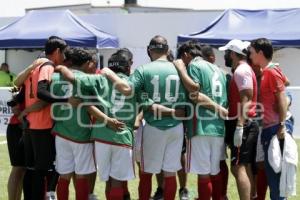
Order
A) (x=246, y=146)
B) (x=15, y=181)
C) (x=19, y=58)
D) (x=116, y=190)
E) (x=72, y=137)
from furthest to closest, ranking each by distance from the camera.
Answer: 1. (x=19, y=58)
2. (x=15, y=181)
3. (x=246, y=146)
4. (x=72, y=137)
5. (x=116, y=190)

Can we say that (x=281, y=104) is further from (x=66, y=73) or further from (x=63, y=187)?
(x=63, y=187)

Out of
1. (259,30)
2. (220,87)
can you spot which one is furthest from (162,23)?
(220,87)

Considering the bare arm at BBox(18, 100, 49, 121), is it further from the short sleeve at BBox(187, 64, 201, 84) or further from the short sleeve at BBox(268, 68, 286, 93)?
the short sleeve at BBox(268, 68, 286, 93)

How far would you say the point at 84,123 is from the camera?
6230 mm

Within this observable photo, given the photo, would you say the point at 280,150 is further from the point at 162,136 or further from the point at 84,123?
the point at 84,123

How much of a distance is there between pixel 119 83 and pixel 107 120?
0.41 meters

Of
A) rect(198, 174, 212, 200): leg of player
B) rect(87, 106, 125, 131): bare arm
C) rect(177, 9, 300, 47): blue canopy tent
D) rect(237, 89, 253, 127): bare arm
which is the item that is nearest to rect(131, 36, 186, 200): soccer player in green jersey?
rect(198, 174, 212, 200): leg of player

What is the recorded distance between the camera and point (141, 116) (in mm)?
6605

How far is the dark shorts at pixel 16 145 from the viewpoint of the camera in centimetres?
662

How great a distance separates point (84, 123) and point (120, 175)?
68 cm

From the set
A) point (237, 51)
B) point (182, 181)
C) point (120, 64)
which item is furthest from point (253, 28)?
point (120, 64)

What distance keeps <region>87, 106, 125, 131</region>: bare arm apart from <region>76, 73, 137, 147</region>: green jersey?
41mm

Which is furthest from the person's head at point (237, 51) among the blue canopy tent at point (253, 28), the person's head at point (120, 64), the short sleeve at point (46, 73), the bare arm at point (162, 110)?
the blue canopy tent at point (253, 28)

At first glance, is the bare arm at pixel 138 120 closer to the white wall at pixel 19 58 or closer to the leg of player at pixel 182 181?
the leg of player at pixel 182 181
